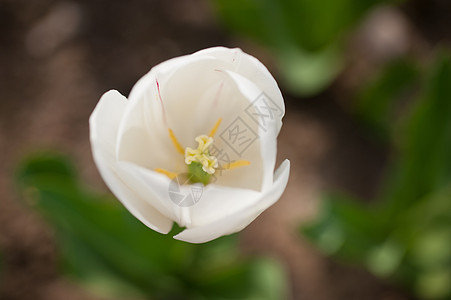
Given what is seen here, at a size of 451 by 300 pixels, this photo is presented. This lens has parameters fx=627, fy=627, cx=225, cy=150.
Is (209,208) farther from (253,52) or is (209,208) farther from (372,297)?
(253,52)

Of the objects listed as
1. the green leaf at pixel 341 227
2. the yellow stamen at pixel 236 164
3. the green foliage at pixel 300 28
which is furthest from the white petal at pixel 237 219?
the green foliage at pixel 300 28

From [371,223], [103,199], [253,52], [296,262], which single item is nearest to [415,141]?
[371,223]

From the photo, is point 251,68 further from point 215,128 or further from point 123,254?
point 123,254

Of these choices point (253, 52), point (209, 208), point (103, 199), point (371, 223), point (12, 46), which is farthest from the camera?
point (253, 52)

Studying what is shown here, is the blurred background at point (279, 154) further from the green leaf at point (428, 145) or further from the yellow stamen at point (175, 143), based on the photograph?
the yellow stamen at point (175, 143)

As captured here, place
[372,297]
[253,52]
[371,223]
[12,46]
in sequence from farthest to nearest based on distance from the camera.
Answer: [253,52], [12,46], [372,297], [371,223]

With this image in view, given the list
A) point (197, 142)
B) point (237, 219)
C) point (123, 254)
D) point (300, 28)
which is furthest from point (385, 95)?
point (237, 219)

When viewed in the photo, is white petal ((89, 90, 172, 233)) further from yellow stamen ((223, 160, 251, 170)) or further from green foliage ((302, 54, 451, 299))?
green foliage ((302, 54, 451, 299))

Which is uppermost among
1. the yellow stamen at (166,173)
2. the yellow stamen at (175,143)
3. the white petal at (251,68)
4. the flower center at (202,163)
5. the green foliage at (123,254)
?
the white petal at (251,68)
